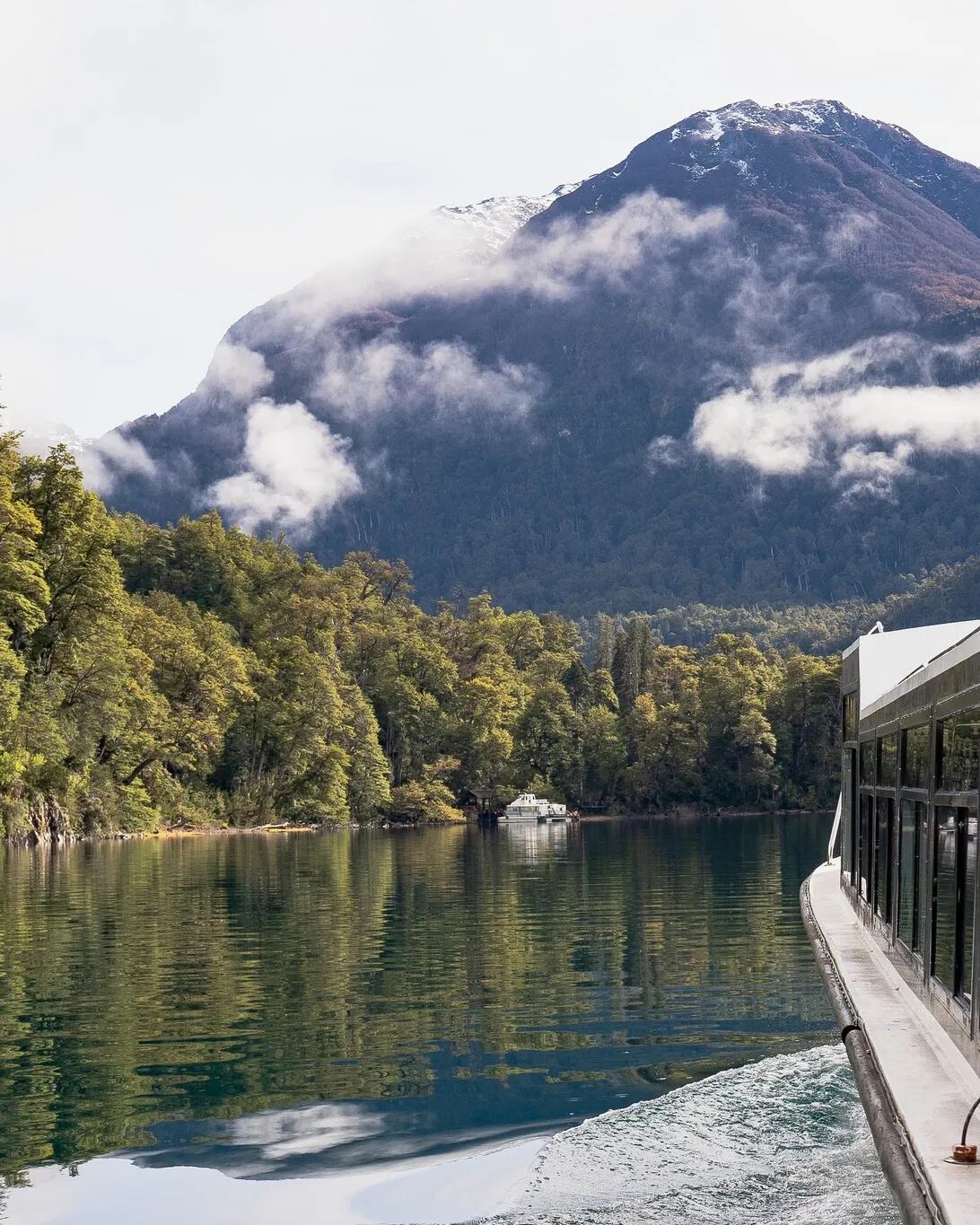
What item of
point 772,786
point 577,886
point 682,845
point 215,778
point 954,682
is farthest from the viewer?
point 772,786

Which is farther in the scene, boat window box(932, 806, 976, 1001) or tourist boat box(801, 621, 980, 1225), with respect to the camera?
boat window box(932, 806, 976, 1001)

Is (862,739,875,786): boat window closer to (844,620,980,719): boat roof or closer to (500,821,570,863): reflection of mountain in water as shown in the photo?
(844,620,980,719): boat roof

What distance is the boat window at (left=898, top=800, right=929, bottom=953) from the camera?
1348 cm

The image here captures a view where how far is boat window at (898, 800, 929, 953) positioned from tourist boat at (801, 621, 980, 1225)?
0.02m

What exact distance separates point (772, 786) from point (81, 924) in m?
100

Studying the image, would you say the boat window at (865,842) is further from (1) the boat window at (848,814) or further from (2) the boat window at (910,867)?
(2) the boat window at (910,867)

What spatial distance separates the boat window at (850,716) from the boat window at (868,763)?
196 cm

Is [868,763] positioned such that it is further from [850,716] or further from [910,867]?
[910,867]

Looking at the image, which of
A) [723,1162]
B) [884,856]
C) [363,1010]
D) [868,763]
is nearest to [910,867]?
[884,856]

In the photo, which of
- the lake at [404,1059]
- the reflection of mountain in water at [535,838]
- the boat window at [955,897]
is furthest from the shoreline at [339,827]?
the boat window at [955,897]

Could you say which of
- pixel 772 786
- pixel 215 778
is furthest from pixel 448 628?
pixel 215 778

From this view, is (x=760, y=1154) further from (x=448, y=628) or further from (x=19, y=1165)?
(x=448, y=628)

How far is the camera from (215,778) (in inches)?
3871

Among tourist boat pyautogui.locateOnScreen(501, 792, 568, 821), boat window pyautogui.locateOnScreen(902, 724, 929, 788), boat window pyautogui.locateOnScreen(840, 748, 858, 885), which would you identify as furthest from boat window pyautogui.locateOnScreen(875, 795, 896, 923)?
tourist boat pyautogui.locateOnScreen(501, 792, 568, 821)
